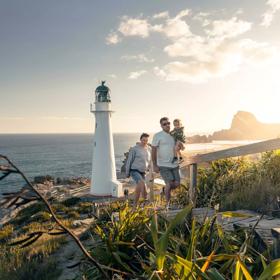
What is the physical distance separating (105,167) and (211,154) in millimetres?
16877

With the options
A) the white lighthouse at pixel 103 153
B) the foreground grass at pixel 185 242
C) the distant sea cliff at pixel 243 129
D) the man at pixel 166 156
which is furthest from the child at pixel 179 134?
the distant sea cliff at pixel 243 129

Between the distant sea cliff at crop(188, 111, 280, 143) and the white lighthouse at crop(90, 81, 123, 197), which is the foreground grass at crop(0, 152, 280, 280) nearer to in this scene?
the white lighthouse at crop(90, 81, 123, 197)

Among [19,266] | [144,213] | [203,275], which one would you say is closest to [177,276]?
[203,275]

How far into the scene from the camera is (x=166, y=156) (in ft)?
20.6

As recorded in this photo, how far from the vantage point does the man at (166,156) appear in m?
6.26

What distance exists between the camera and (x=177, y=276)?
5.98 feet

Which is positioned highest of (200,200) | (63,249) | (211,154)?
(211,154)

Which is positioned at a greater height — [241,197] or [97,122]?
[97,122]

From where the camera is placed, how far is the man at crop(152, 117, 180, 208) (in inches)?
247

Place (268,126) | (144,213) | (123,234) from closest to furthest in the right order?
(123,234) → (144,213) → (268,126)

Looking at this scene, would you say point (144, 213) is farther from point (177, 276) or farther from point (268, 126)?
point (268, 126)

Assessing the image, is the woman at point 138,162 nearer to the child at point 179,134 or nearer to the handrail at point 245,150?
the child at point 179,134

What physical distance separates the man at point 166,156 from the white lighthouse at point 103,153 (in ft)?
47.1

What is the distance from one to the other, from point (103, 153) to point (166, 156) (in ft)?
48.5
